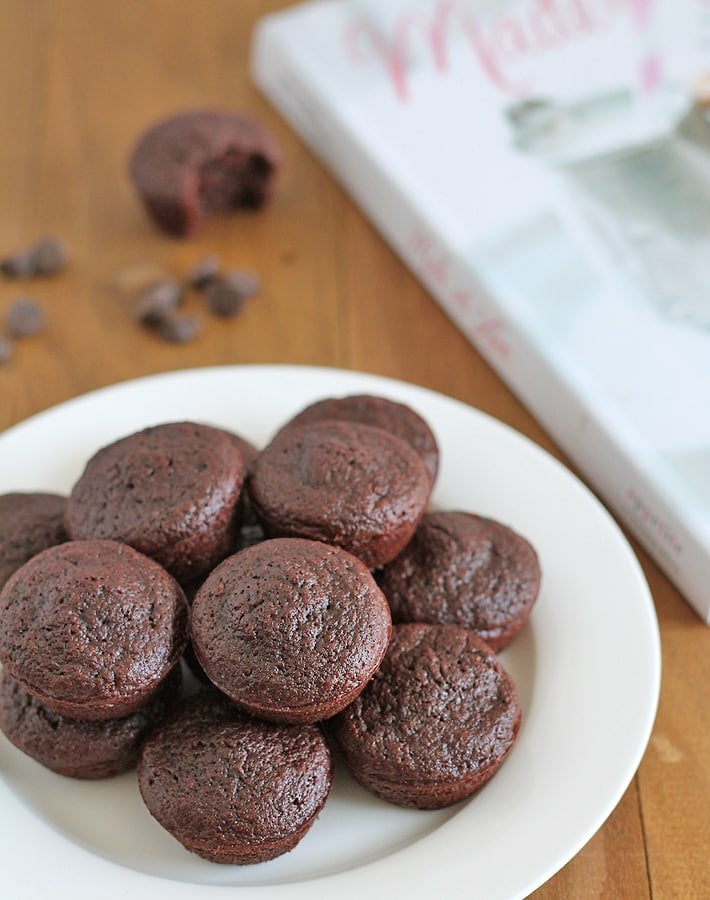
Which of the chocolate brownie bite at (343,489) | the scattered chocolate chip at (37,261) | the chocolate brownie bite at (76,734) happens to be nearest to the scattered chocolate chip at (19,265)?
the scattered chocolate chip at (37,261)

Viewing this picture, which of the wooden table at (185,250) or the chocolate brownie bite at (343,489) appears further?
the wooden table at (185,250)

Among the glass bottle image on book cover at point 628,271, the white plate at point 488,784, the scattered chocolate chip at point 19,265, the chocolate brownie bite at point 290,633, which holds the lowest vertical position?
the glass bottle image on book cover at point 628,271

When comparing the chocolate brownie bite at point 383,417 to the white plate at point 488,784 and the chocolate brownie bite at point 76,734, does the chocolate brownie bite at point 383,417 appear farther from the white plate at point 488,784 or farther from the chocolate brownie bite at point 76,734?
the chocolate brownie bite at point 76,734

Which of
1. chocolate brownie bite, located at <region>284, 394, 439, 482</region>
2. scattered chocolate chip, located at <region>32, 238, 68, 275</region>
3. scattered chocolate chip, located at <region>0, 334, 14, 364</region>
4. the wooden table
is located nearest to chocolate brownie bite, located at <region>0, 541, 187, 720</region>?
chocolate brownie bite, located at <region>284, 394, 439, 482</region>

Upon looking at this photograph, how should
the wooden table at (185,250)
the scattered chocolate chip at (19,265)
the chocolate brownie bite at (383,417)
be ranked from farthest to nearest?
the scattered chocolate chip at (19,265), the wooden table at (185,250), the chocolate brownie bite at (383,417)

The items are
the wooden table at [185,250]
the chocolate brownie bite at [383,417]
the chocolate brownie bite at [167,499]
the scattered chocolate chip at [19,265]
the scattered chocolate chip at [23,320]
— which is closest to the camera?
the chocolate brownie bite at [167,499]

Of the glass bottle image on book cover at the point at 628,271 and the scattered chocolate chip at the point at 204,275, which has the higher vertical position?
the scattered chocolate chip at the point at 204,275
